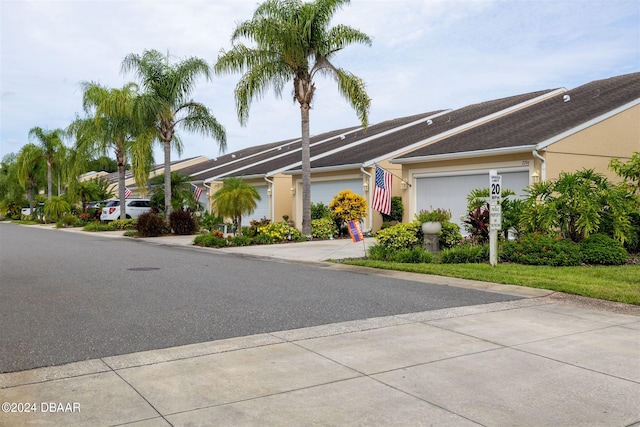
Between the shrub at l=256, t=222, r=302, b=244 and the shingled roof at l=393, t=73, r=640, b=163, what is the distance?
5.00 m

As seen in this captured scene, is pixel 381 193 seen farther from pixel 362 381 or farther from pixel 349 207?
pixel 362 381

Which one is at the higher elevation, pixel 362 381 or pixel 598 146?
pixel 598 146

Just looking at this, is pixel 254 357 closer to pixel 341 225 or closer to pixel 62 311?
pixel 62 311

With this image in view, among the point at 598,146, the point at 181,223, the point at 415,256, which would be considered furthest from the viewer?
the point at 181,223

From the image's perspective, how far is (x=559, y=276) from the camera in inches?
448

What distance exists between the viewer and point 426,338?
694cm

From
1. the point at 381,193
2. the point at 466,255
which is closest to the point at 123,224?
the point at 381,193

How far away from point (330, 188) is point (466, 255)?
13.3 m

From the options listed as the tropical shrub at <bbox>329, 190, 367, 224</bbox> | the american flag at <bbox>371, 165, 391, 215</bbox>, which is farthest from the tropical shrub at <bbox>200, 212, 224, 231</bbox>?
the american flag at <bbox>371, 165, 391, 215</bbox>

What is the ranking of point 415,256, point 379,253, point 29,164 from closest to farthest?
point 415,256 < point 379,253 < point 29,164

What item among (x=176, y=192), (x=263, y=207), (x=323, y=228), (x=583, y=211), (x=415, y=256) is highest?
(x=176, y=192)

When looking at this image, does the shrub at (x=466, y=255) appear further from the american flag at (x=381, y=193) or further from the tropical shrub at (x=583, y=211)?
the american flag at (x=381, y=193)

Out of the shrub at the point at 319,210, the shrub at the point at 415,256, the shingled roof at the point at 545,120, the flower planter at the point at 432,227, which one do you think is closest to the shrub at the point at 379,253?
the shrub at the point at 415,256

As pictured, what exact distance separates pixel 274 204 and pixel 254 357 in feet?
77.1
